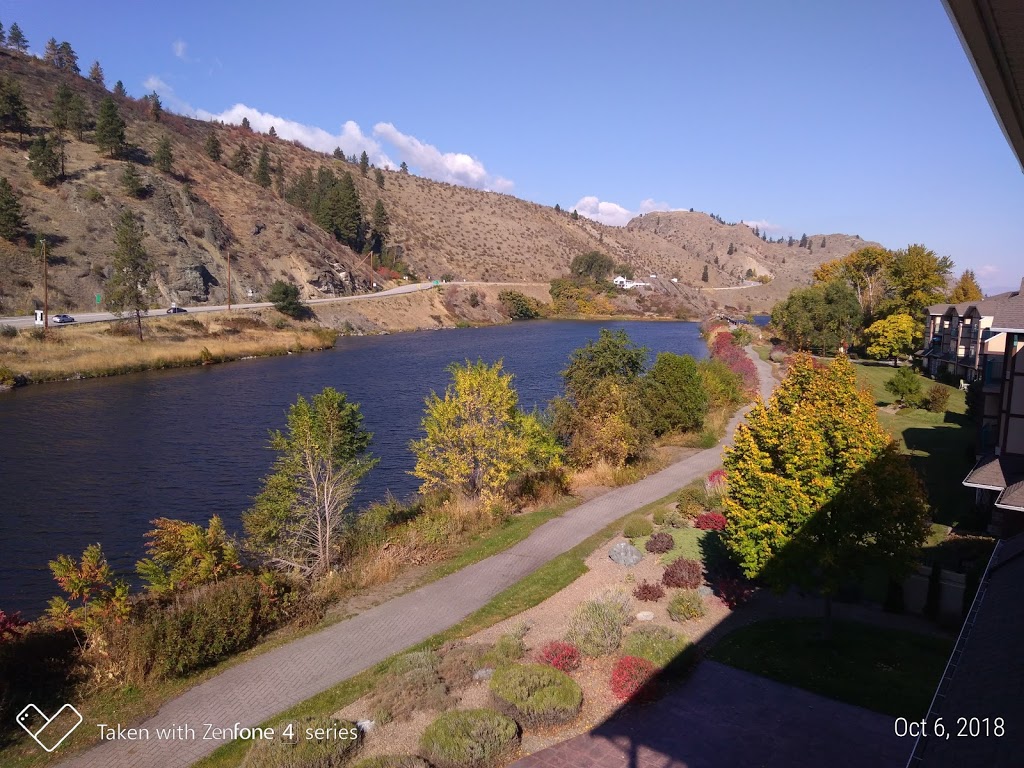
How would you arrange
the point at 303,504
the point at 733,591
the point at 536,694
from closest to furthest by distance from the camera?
the point at 536,694 < the point at 733,591 < the point at 303,504

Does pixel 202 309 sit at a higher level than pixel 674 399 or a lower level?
higher

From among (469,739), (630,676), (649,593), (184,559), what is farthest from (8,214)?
(630,676)

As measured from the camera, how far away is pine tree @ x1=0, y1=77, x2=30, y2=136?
66375mm

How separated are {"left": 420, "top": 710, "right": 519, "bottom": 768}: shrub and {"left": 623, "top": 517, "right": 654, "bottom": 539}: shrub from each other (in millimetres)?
9080

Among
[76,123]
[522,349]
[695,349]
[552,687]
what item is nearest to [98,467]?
[552,687]

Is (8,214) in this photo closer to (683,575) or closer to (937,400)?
(683,575)

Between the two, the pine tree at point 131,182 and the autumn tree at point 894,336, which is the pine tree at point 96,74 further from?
the autumn tree at point 894,336

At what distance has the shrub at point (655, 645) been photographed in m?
11.7

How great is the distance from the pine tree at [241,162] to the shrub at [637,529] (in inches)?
3757

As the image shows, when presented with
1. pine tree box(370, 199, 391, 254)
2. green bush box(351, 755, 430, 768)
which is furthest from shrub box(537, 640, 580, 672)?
pine tree box(370, 199, 391, 254)

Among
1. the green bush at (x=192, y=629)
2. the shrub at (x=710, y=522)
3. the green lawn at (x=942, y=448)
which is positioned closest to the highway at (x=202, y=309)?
the green bush at (x=192, y=629)

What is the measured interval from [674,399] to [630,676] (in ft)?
73.7

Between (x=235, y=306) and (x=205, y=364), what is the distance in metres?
18.6

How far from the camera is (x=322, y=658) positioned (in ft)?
40.5
